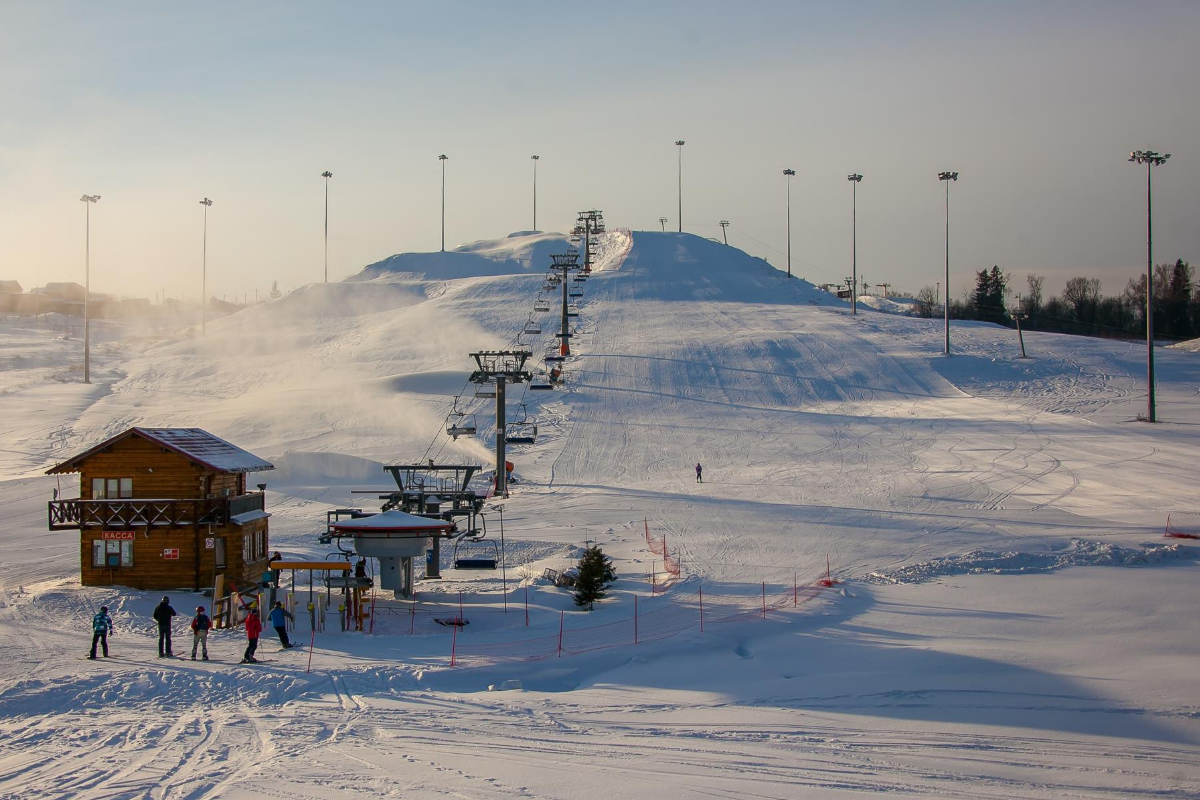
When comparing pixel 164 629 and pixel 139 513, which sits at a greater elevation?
pixel 139 513

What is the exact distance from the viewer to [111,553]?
2322 centimetres

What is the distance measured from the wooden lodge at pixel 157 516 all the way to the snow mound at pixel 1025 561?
15401 millimetres

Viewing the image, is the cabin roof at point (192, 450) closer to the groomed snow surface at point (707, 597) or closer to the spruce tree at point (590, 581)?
the groomed snow surface at point (707, 597)

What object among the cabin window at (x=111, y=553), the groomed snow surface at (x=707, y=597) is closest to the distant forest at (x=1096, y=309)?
the groomed snow surface at (x=707, y=597)

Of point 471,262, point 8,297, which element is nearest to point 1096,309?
point 471,262

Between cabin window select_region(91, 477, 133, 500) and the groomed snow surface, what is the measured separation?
237cm

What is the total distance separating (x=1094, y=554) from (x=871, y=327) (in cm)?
5238

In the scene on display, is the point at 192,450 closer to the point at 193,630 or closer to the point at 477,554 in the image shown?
the point at 193,630

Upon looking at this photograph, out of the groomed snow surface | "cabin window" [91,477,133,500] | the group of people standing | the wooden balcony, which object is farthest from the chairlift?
the group of people standing

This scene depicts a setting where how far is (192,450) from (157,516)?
5.91ft

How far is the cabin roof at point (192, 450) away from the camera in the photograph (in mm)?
23562

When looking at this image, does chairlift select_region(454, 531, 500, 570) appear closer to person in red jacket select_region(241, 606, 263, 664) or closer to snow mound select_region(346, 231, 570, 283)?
person in red jacket select_region(241, 606, 263, 664)

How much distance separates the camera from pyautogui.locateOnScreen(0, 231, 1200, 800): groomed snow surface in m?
11.3

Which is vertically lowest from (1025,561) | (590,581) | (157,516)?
(1025,561)
